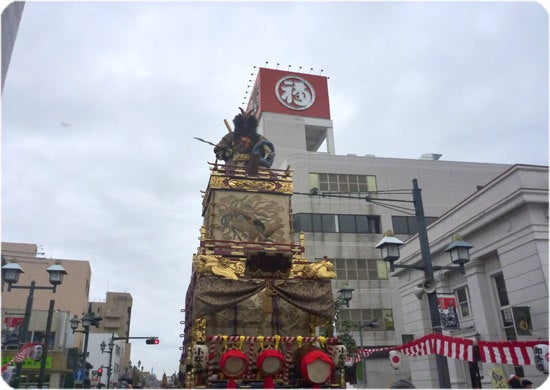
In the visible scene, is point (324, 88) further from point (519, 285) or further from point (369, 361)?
point (519, 285)

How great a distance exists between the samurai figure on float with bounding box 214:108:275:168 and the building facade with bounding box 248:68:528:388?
14.1 meters

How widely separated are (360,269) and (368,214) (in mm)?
5062

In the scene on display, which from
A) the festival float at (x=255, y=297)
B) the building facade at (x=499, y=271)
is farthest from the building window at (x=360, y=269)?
the festival float at (x=255, y=297)

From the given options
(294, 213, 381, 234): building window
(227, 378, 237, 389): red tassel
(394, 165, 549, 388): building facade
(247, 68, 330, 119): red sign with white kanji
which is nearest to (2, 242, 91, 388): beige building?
(294, 213, 381, 234): building window

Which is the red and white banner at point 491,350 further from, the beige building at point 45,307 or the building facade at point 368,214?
the beige building at point 45,307

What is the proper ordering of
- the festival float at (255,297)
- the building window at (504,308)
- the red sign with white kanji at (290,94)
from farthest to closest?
1. the red sign with white kanji at (290,94)
2. the building window at (504,308)
3. the festival float at (255,297)

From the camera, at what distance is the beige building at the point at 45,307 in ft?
123

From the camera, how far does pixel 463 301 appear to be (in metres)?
19.9

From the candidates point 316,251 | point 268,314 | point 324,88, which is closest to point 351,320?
point 316,251

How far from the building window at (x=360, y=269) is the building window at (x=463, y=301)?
53.1 ft

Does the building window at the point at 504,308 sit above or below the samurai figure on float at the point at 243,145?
below

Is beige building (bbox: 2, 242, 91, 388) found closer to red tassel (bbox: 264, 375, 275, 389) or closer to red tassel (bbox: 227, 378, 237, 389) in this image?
red tassel (bbox: 227, 378, 237, 389)

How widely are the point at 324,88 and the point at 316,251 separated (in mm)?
25129

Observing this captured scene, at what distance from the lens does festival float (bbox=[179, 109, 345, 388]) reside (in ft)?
39.5
